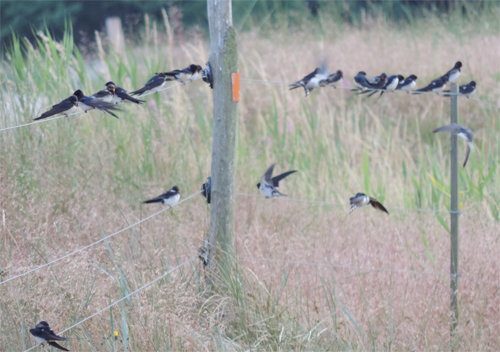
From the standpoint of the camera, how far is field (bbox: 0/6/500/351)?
245cm

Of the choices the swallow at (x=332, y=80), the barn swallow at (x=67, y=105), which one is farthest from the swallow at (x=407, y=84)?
the barn swallow at (x=67, y=105)

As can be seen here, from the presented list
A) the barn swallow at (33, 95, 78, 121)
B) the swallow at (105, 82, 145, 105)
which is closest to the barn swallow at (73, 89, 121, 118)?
the barn swallow at (33, 95, 78, 121)

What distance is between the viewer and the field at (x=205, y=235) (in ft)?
8.02

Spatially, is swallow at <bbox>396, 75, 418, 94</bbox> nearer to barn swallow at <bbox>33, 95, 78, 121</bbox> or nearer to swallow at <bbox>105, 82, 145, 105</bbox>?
swallow at <bbox>105, 82, 145, 105</bbox>

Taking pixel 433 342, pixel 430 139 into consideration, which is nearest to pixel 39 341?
pixel 433 342

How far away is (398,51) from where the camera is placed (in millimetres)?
8586

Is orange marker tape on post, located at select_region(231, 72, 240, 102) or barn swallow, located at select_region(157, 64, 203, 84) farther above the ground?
barn swallow, located at select_region(157, 64, 203, 84)

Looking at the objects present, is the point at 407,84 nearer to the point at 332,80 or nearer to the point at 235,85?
the point at 332,80

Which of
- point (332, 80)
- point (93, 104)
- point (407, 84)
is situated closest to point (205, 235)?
point (93, 104)

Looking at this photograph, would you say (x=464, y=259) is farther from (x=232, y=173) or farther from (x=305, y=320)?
(x=232, y=173)

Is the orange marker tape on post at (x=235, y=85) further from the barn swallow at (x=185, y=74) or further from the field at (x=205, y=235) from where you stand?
the field at (x=205, y=235)

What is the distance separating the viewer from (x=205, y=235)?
116 inches

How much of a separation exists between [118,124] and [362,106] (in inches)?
155

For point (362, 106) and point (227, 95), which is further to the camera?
point (362, 106)
